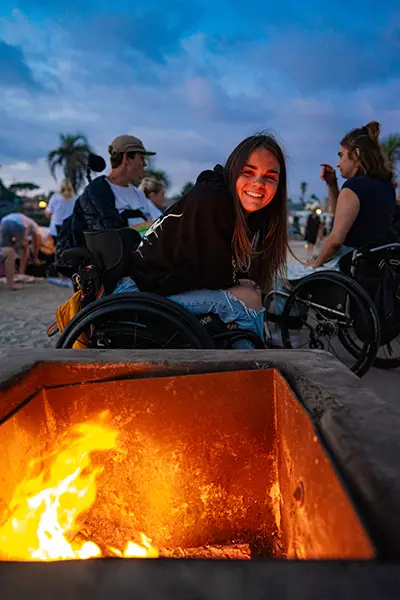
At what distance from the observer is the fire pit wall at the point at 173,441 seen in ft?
4.40

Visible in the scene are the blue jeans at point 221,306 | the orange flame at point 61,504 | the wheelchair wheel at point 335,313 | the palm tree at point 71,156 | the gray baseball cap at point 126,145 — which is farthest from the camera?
the palm tree at point 71,156

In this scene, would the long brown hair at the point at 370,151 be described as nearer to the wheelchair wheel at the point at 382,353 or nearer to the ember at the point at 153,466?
the wheelchair wheel at the point at 382,353

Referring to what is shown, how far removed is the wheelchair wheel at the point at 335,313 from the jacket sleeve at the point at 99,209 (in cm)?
A: 159

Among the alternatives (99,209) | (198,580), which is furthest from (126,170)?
(198,580)

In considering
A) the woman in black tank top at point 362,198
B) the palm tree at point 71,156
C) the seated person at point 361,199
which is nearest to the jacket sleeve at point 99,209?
the seated person at point 361,199

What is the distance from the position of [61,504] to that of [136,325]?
1103 mm

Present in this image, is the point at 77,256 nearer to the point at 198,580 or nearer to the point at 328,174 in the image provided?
the point at 198,580

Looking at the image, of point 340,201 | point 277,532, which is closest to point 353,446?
point 277,532

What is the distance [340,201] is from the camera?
3.76 m

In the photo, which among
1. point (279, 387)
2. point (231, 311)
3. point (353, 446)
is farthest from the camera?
point (231, 311)

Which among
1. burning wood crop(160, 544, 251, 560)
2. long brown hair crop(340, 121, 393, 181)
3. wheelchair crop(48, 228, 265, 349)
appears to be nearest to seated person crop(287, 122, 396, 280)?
long brown hair crop(340, 121, 393, 181)

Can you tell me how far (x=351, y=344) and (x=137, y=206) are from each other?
2339 millimetres

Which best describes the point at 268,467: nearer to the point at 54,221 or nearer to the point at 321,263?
the point at 321,263

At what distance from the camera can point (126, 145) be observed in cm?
423
